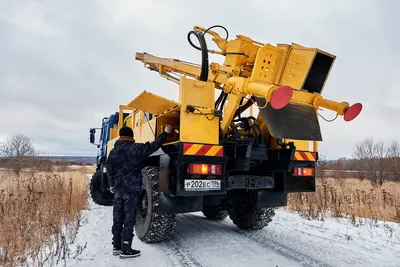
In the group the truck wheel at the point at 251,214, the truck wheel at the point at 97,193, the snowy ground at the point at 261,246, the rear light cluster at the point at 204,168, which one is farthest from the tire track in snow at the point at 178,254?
the truck wheel at the point at 97,193

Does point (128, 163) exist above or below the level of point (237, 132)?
below

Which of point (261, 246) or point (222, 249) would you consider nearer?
point (222, 249)

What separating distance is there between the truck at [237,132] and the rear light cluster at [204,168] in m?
0.01

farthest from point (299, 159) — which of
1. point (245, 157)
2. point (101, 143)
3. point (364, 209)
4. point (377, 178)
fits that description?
point (377, 178)

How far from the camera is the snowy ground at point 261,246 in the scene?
11.6 feet

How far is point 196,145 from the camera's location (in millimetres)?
3820

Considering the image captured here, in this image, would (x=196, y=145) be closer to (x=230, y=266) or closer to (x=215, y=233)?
(x=230, y=266)

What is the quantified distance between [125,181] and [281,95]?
2.29 meters

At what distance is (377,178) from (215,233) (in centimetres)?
1889

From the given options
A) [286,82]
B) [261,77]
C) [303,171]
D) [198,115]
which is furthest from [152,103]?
[303,171]

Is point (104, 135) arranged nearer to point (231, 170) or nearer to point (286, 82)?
point (231, 170)

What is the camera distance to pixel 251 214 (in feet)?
17.4

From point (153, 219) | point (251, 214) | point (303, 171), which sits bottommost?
point (251, 214)

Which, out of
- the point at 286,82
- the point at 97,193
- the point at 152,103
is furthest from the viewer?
the point at 97,193
